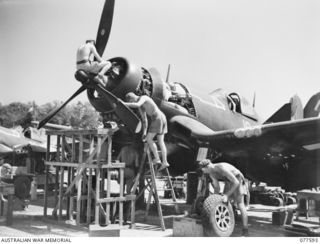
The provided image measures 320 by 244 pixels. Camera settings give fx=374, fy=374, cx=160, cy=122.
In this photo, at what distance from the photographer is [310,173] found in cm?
960

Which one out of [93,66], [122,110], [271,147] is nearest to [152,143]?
[122,110]

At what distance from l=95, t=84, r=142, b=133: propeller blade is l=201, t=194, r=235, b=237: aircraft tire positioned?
233cm

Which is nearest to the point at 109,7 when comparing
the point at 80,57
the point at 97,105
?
the point at 80,57

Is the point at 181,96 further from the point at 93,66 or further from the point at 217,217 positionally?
the point at 217,217

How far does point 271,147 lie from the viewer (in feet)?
28.4

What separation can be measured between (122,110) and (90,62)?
1192 mm

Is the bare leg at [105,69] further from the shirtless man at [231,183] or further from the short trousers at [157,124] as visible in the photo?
the shirtless man at [231,183]

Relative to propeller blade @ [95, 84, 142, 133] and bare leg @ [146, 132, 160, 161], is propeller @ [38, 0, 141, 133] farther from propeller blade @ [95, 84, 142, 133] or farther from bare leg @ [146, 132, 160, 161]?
bare leg @ [146, 132, 160, 161]

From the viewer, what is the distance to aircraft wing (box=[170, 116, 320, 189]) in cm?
798

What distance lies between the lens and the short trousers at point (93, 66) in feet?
25.0

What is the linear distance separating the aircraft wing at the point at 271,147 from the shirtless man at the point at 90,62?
226 cm

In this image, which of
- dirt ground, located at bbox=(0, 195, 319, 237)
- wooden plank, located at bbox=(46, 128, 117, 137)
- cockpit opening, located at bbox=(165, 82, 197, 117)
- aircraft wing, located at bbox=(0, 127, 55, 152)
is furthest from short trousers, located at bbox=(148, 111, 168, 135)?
aircraft wing, located at bbox=(0, 127, 55, 152)

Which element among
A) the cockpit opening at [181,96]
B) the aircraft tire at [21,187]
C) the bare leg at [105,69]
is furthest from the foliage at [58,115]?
the bare leg at [105,69]

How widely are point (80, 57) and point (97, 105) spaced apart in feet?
4.49
